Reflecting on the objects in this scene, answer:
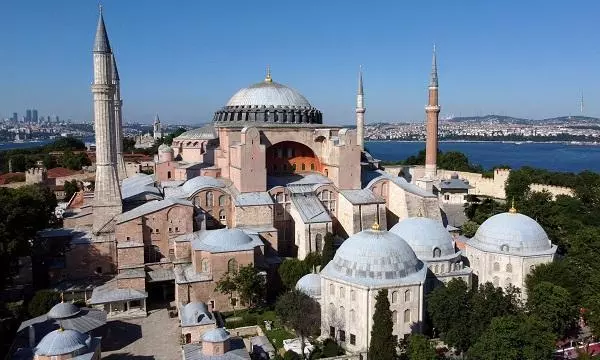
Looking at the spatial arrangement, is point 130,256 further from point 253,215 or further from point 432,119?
point 432,119

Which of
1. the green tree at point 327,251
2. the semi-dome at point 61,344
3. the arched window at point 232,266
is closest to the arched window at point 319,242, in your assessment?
the green tree at point 327,251

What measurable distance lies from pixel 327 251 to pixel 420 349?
6.38m

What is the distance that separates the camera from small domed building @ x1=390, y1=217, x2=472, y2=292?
17.0m

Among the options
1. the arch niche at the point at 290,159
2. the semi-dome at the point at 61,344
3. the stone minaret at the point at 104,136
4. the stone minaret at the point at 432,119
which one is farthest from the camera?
the stone minaret at the point at 432,119

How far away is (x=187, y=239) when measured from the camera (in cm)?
1936

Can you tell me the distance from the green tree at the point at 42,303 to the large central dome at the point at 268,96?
1399 centimetres

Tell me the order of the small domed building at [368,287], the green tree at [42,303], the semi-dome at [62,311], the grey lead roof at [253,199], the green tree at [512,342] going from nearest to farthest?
the green tree at [512,342] < the small domed building at [368,287] < the semi-dome at [62,311] < the green tree at [42,303] < the grey lead roof at [253,199]

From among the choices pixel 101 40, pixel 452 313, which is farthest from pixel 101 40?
pixel 452 313

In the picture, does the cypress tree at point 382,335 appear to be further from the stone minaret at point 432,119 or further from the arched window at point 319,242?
the stone minaret at point 432,119

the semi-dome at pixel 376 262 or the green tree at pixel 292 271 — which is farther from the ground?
the semi-dome at pixel 376 262

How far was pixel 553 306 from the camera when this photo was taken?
48.3 feet

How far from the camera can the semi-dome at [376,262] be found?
47.5 ft

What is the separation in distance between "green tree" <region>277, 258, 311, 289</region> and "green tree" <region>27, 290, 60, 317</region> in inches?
293

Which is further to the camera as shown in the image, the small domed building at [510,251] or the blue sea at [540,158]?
the blue sea at [540,158]
